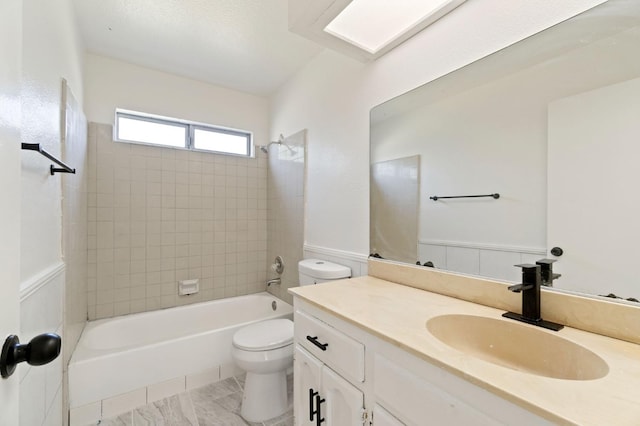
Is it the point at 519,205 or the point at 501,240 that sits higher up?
the point at 519,205

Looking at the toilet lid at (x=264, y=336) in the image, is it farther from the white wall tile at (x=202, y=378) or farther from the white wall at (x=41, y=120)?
the white wall at (x=41, y=120)

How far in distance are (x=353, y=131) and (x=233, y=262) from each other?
1.85m

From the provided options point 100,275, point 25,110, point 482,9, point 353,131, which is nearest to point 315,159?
point 353,131

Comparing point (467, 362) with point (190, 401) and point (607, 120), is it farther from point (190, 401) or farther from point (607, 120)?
point (190, 401)

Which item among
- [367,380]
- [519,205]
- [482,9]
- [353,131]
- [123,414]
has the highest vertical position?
[482,9]

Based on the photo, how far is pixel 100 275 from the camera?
7.45 feet

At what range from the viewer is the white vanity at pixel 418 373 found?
1.85 feet

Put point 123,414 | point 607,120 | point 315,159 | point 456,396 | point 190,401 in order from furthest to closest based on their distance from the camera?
1. point 315,159
2. point 190,401
3. point 123,414
4. point 607,120
5. point 456,396

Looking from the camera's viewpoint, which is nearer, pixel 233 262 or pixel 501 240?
pixel 501 240

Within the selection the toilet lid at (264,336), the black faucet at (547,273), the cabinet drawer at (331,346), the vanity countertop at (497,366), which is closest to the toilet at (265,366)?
the toilet lid at (264,336)

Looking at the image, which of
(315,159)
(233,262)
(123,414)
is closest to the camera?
(123,414)

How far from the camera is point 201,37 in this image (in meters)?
2.00

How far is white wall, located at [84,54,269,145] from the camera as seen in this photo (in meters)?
2.26

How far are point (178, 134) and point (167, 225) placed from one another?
892 mm
